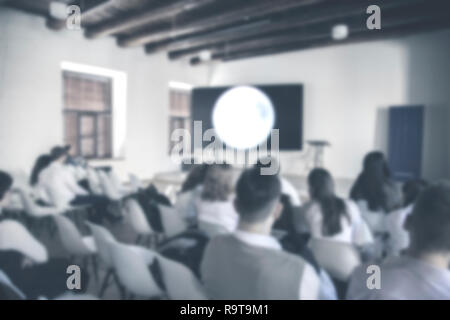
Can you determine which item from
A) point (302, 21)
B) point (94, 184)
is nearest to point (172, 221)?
point (94, 184)

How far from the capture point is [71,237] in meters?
2.41

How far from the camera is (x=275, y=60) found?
9281 millimetres

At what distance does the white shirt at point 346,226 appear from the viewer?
213 cm

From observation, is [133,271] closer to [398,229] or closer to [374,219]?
[398,229]

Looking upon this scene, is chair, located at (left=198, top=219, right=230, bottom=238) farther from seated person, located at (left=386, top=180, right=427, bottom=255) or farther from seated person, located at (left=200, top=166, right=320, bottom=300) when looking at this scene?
seated person, located at (left=386, top=180, right=427, bottom=255)

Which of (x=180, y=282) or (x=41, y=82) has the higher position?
(x=41, y=82)

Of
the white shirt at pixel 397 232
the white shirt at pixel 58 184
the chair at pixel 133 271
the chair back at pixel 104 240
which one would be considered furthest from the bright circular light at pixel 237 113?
the chair at pixel 133 271

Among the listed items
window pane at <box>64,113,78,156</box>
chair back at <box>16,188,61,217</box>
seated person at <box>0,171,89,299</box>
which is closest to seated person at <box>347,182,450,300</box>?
seated person at <box>0,171,89,299</box>

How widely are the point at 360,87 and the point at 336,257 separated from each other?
24.4ft

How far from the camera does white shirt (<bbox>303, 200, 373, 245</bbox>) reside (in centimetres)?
213

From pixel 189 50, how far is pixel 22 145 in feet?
14.4

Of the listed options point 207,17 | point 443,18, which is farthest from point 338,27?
point 207,17

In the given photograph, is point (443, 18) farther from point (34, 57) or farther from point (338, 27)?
point (34, 57)

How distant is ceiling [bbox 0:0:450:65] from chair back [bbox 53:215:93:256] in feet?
12.0
